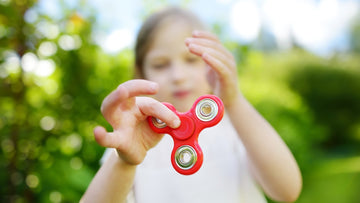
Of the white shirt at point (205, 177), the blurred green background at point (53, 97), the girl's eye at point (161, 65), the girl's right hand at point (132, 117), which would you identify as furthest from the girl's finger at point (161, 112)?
the blurred green background at point (53, 97)

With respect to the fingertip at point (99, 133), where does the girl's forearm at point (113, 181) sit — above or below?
below

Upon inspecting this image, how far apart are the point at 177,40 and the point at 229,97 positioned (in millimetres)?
247

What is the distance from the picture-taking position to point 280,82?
643 centimetres

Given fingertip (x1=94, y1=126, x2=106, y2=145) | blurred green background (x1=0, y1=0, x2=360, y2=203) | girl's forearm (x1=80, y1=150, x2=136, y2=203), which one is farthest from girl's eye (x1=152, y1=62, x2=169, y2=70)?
blurred green background (x1=0, y1=0, x2=360, y2=203)

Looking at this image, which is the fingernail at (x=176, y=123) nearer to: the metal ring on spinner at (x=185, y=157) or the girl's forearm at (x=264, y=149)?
the metal ring on spinner at (x=185, y=157)

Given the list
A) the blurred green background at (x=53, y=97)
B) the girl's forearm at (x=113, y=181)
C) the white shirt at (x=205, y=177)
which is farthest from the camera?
the blurred green background at (x=53, y=97)

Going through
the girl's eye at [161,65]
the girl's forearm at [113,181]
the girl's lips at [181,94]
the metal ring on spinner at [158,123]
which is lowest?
the girl's forearm at [113,181]

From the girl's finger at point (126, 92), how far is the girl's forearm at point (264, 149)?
29cm

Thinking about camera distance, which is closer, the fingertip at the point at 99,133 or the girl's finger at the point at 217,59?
the fingertip at the point at 99,133

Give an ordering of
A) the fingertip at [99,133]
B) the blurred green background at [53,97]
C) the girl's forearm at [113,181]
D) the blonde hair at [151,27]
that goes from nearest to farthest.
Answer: the fingertip at [99,133], the girl's forearm at [113,181], the blonde hair at [151,27], the blurred green background at [53,97]

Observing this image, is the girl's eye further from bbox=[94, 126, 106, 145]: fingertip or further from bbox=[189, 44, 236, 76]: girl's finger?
bbox=[94, 126, 106, 145]: fingertip

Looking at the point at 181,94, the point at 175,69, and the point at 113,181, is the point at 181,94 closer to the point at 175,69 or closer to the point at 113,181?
the point at 175,69

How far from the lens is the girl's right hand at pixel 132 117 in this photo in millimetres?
492

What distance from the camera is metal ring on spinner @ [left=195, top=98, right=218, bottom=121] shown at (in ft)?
1.68
